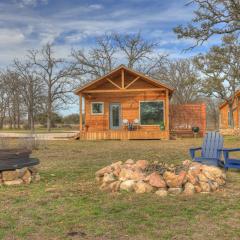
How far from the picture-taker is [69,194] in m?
6.21

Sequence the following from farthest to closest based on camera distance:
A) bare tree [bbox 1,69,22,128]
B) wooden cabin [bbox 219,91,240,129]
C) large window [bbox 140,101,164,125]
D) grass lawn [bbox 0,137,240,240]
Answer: bare tree [bbox 1,69,22,128]
wooden cabin [bbox 219,91,240,129]
large window [bbox 140,101,164,125]
grass lawn [bbox 0,137,240,240]

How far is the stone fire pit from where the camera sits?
619 centimetres

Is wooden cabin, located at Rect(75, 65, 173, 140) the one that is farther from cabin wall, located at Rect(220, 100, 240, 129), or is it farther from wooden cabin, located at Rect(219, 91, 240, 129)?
cabin wall, located at Rect(220, 100, 240, 129)

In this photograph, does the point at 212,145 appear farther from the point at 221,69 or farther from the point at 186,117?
the point at 221,69

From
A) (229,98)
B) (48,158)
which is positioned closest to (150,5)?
(48,158)

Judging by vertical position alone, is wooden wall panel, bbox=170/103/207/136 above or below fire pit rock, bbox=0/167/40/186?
above

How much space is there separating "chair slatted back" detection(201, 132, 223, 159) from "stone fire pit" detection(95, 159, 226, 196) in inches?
66.6

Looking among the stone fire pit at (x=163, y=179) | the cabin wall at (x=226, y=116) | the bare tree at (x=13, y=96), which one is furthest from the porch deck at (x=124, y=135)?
the bare tree at (x=13, y=96)

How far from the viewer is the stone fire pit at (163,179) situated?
244 inches

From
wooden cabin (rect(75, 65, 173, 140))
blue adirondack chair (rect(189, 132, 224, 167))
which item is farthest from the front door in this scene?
blue adirondack chair (rect(189, 132, 224, 167))

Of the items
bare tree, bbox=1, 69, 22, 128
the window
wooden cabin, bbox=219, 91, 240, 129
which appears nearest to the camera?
the window

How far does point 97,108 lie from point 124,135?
8.87 ft

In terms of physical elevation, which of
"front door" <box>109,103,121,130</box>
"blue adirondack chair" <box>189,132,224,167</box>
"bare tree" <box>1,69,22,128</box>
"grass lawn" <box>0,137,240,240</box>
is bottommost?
"grass lawn" <box>0,137,240,240</box>

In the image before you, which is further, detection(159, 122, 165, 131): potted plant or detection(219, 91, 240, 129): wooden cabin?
detection(219, 91, 240, 129): wooden cabin
